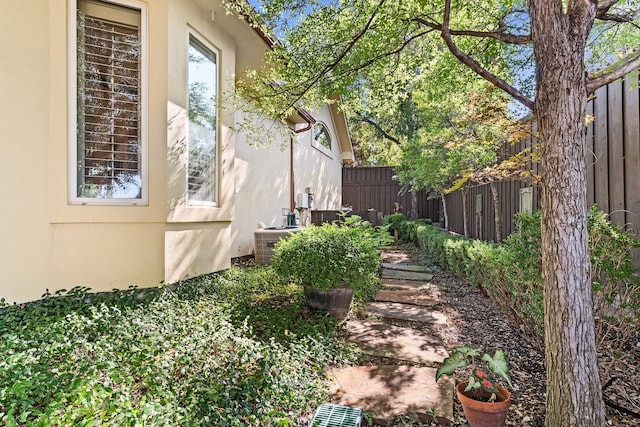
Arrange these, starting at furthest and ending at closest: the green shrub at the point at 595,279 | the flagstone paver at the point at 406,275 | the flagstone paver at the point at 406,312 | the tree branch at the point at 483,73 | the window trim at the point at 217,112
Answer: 1. the flagstone paver at the point at 406,275
2. the window trim at the point at 217,112
3. the flagstone paver at the point at 406,312
4. the green shrub at the point at 595,279
5. the tree branch at the point at 483,73

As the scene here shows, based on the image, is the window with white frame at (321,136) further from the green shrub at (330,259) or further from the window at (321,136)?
the green shrub at (330,259)

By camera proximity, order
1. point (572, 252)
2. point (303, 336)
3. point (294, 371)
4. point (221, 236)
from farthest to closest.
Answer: point (221, 236), point (303, 336), point (294, 371), point (572, 252)

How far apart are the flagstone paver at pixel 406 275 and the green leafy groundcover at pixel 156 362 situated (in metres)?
3.21

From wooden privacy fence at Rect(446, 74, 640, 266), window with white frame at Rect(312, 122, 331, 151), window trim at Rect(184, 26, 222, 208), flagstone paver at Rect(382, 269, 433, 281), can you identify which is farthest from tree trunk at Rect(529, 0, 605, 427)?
window with white frame at Rect(312, 122, 331, 151)

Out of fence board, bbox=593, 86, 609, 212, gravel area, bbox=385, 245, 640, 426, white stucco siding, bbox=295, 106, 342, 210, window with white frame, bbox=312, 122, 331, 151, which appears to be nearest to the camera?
gravel area, bbox=385, 245, 640, 426

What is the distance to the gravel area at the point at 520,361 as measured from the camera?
2.52m

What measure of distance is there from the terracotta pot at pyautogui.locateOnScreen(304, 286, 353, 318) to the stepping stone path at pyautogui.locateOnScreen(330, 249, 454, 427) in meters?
0.24

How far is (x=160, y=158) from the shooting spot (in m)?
4.53

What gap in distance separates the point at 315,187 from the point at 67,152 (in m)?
9.13

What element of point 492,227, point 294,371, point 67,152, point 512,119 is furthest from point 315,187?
point 294,371

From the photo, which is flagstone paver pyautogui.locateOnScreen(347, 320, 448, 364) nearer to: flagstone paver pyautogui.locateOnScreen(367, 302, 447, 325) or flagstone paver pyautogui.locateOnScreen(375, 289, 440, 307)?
flagstone paver pyautogui.locateOnScreen(367, 302, 447, 325)

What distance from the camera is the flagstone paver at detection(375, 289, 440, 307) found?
210 inches

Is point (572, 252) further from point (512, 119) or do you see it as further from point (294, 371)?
point (512, 119)

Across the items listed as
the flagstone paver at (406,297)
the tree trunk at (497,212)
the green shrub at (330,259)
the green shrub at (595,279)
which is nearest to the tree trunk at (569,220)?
the green shrub at (595,279)
